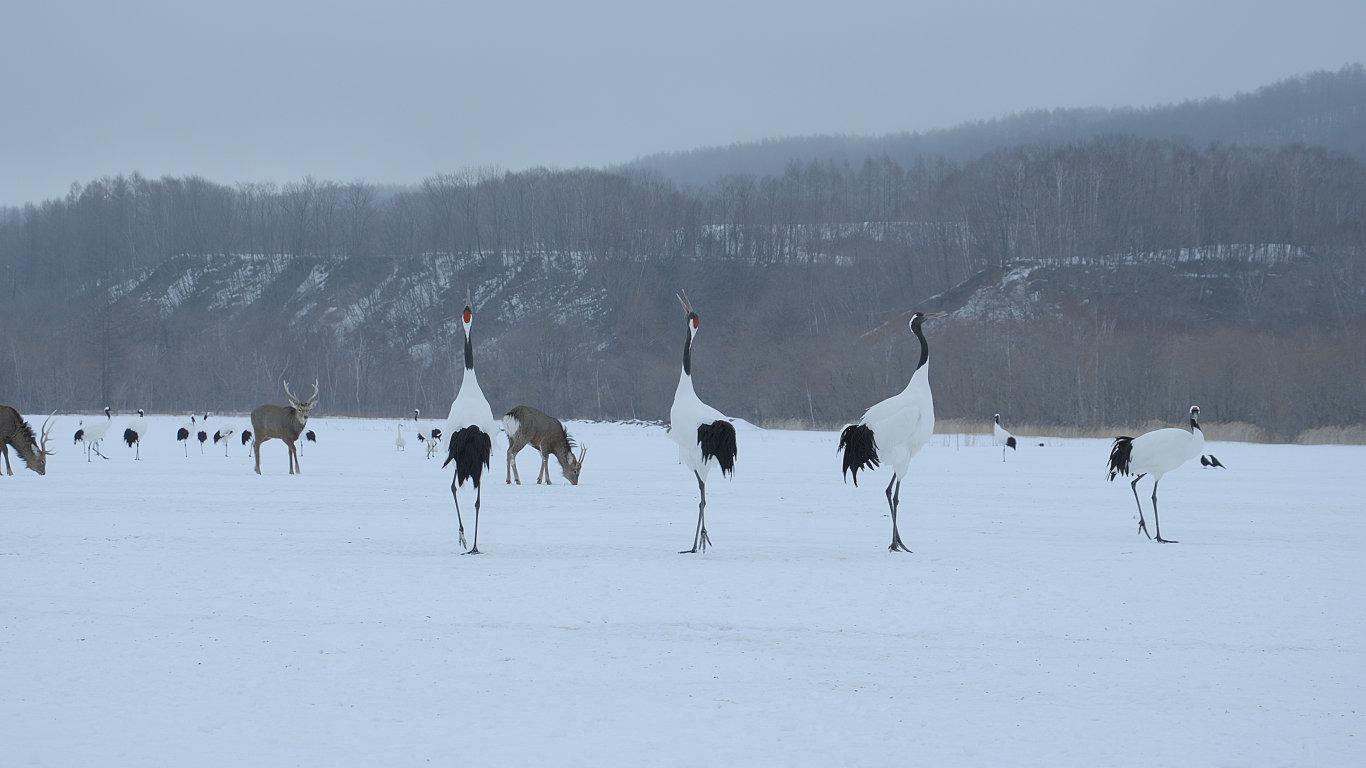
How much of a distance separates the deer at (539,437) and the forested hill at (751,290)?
40.2m

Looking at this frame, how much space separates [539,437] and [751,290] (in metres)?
81.7

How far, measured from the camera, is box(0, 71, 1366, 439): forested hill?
63484 millimetres

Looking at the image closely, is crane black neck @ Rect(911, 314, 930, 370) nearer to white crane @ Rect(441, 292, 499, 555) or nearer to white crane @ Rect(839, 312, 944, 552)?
white crane @ Rect(839, 312, 944, 552)

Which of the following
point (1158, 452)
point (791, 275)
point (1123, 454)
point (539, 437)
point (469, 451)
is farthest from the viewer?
point (791, 275)

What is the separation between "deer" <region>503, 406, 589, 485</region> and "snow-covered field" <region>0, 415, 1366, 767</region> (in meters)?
5.21

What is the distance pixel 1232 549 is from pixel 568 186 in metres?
109

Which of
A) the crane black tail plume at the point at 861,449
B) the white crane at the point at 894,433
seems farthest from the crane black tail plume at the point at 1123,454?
the crane black tail plume at the point at 861,449

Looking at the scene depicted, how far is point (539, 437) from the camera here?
843 inches

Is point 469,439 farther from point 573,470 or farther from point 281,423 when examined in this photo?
point 281,423

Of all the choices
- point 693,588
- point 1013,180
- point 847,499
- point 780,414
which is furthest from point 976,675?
point 1013,180

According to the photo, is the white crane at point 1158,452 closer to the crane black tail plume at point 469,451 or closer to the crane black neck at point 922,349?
the crane black neck at point 922,349

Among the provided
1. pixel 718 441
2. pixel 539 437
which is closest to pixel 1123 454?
pixel 718 441

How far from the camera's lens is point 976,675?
658 cm

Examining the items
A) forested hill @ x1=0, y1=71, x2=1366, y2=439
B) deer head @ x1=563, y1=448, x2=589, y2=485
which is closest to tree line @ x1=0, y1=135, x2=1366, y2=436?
forested hill @ x1=0, y1=71, x2=1366, y2=439
